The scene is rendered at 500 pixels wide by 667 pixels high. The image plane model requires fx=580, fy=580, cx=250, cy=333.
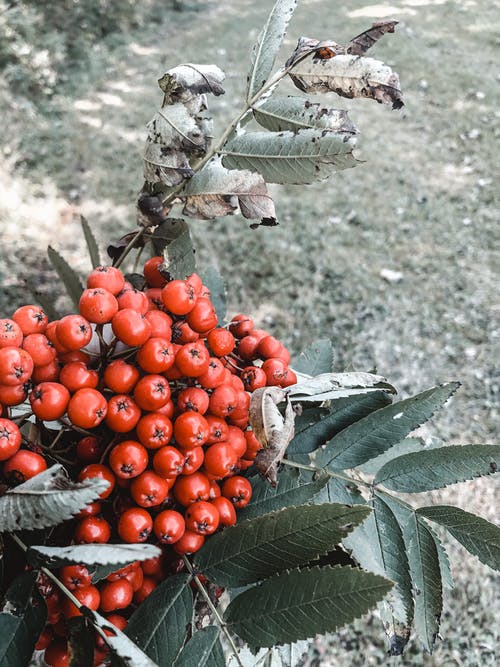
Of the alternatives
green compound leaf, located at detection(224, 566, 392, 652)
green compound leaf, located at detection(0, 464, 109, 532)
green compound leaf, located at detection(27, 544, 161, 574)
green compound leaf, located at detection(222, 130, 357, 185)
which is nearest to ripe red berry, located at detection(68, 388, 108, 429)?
green compound leaf, located at detection(0, 464, 109, 532)

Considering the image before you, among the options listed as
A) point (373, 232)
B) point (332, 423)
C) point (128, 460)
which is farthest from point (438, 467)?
point (373, 232)

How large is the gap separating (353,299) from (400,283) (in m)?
0.46

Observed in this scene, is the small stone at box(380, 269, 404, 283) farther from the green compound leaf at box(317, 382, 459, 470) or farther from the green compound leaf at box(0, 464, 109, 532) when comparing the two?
the green compound leaf at box(0, 464, 109, 532)

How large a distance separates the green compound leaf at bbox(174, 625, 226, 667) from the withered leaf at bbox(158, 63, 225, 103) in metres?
1.04

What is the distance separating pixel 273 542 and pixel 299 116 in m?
0.84

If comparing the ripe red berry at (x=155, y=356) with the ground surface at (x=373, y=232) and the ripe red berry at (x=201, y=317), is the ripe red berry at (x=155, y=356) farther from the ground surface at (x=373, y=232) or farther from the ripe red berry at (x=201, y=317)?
the ground surface at (x=373, y=232)

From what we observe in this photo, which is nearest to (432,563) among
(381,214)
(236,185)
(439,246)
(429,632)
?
(429,632)

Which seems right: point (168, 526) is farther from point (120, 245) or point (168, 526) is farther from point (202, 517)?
point (120, 245)

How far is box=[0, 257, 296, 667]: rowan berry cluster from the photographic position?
100cm

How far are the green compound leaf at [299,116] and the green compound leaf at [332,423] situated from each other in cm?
60

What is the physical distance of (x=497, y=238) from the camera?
17.0 feet

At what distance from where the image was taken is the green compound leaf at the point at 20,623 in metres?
0.99

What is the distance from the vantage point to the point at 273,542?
3.40ft

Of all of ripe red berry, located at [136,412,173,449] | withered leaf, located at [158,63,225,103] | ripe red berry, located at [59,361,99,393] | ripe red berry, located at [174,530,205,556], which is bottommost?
ripe red berry, located at [174,530,205,556]
